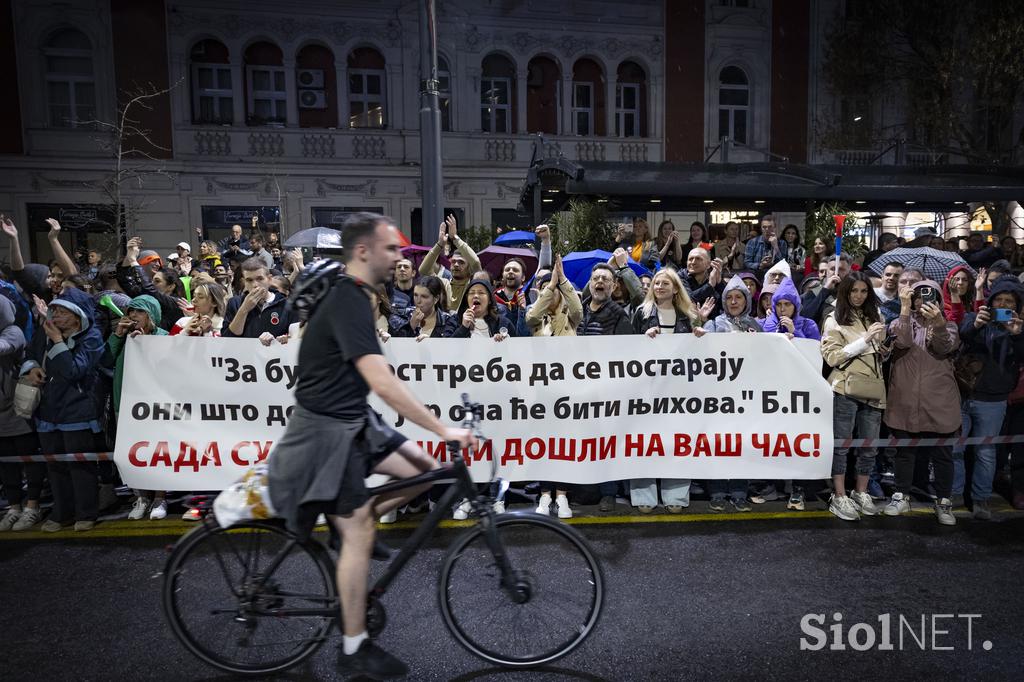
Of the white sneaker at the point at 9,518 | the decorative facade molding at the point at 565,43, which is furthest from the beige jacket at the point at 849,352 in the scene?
the decorative facade molding at the point at 565,43

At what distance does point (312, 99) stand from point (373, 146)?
234 centimetres

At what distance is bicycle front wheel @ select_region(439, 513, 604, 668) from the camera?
3508mm

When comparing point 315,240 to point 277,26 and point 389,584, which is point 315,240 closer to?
point 389,584

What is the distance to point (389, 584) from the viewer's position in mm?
3535

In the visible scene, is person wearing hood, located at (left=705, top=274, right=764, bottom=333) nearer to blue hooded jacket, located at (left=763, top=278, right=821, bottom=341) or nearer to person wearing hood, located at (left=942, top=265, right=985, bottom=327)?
blue hooded jacket, located at (left=763, top=278, right=821, bottom=341)

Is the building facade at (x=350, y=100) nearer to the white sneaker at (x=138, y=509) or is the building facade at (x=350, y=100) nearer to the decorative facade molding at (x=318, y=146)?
the decorative facade molding at (x=318, y=146)

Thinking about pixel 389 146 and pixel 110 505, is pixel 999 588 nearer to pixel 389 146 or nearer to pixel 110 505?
pixel 110 505

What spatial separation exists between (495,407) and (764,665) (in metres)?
2.76

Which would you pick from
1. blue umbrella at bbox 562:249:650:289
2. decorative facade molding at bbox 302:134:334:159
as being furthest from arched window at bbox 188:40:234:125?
blue umbrella at bbox 562:249:650:289

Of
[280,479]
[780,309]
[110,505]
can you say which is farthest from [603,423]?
[110,505]

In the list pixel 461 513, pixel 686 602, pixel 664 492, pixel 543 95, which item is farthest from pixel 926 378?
pixel 543 95

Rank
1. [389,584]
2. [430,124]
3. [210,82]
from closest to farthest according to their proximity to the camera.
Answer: [389,584], [430,124], [210,82]

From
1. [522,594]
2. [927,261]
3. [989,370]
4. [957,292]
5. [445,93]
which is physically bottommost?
[522,594]

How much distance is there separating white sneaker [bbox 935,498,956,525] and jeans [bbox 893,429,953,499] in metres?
0.07
